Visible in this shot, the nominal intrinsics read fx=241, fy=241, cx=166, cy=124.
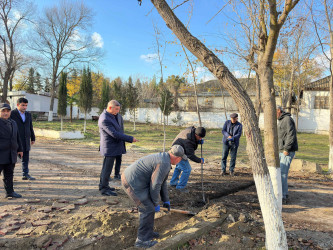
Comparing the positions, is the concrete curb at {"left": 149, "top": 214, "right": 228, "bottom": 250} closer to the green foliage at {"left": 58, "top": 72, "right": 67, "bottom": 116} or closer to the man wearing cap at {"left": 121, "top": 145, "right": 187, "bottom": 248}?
the man wearing cap at {"left": 121, "top": 145, "right": 187, "bottom": 248}

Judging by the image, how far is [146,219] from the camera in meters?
3.24

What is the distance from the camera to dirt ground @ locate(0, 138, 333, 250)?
3.23 meters

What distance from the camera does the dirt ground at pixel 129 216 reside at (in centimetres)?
323

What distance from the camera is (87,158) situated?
892cm

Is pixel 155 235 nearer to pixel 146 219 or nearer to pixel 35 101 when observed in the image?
pixel 146 219

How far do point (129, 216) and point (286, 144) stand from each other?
11.7 feet

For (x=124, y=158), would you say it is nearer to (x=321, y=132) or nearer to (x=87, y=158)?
(x=87, y=158)

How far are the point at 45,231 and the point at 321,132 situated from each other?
87.6 ft

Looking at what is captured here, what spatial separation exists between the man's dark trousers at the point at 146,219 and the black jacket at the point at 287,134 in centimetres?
341

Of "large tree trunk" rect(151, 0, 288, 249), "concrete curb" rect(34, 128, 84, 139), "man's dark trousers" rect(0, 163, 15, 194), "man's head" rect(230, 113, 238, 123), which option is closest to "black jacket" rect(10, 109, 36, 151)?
"man's dark trousers" rect(0, 163, 15, 194)

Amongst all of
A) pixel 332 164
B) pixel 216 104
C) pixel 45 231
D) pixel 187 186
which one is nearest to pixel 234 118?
pixel 187 186

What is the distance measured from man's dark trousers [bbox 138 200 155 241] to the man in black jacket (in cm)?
323

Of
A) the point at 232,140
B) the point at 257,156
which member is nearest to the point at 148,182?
the point at 257,156

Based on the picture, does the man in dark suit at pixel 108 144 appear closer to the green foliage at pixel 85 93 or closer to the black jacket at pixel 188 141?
the black jacket at pixel 188 141
